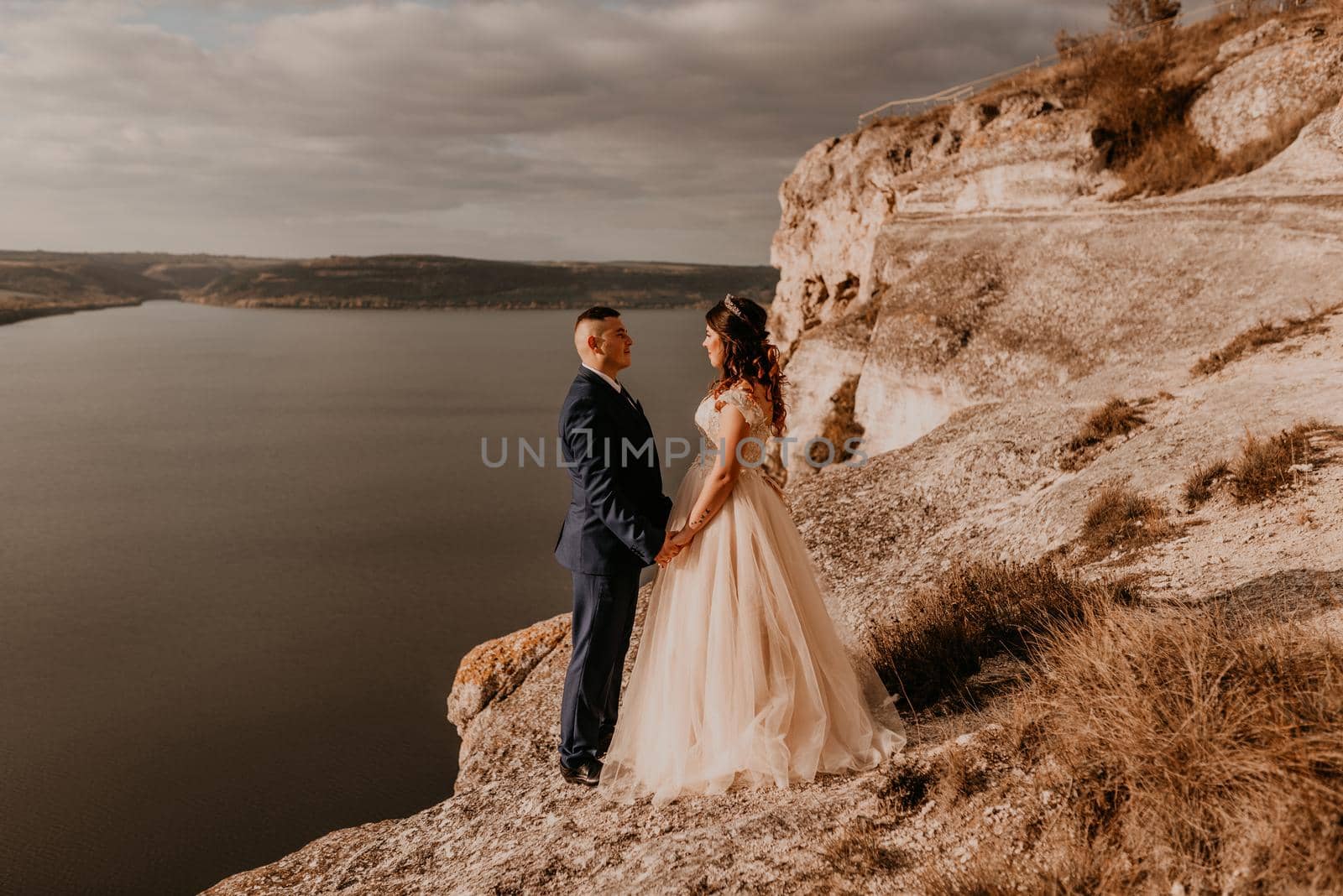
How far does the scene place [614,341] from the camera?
4.33m

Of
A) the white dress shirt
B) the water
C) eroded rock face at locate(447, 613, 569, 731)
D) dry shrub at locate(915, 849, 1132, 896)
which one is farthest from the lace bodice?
the water

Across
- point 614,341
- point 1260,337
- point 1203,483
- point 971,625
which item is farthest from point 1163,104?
point 614,341

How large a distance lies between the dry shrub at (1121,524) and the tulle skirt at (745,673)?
124 inches

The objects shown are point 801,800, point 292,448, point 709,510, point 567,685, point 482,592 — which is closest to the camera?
point 801,800

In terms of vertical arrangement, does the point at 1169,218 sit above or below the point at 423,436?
above

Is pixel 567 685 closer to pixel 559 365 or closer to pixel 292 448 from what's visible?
pixel 292 448

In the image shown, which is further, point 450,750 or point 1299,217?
point 450,750

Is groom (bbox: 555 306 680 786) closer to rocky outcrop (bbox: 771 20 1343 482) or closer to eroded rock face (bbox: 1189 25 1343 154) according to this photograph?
rocky outcrop (bbox: 771 20 1343 482)

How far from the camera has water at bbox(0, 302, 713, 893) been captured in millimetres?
14852

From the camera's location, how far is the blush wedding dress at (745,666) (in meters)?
3.98

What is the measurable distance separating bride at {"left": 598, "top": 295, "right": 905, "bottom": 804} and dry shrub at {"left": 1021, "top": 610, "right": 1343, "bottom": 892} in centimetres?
96

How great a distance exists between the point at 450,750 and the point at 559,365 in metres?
66.2

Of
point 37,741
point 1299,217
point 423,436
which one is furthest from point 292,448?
point 1299,217

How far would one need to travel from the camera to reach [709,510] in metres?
4.09
